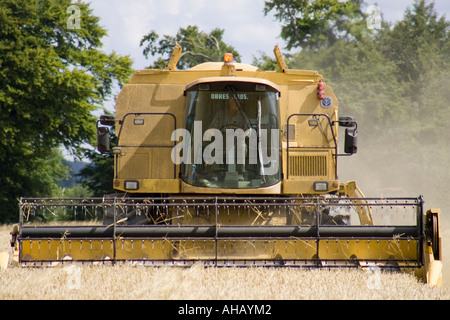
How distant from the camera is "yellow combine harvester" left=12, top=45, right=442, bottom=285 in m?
8.38

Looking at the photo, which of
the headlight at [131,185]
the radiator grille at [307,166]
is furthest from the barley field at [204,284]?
the radiator grille at [307,166]

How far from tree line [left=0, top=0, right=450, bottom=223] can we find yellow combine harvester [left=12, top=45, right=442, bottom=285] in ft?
48.1

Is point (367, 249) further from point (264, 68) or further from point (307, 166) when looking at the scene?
point (264, 68)

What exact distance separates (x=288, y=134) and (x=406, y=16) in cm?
3412

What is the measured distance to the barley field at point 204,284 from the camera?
681cm

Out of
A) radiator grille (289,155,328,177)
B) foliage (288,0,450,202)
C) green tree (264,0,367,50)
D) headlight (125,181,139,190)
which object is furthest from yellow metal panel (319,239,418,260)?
green tree (264,0,367,50)

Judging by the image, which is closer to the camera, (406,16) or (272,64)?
(272,64)

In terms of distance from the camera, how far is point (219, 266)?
8.26 meters

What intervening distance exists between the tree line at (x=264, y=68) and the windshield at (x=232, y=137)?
15256 mm

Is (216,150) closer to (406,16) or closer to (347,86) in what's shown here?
(347,86)

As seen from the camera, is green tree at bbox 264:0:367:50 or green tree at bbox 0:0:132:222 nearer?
green tree at bbox 0:0:132:222

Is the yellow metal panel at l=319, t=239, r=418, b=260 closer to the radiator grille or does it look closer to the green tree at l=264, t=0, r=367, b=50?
the radiator grille

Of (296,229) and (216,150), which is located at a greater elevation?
(216,150)

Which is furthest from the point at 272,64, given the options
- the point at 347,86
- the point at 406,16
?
the point at 406,16
